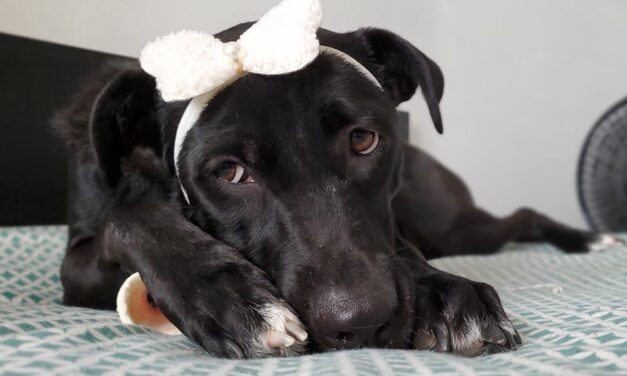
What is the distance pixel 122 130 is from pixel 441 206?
175cm

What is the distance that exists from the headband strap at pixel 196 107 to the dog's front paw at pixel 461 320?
529 millimetres

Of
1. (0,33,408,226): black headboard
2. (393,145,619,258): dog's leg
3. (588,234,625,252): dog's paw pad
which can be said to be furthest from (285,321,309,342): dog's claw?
(588,234,625,252): dog's paw pad

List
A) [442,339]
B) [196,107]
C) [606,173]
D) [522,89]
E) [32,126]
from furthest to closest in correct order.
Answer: [522,89] < [606,173] < [32,126] < [196,107] < [442,339]

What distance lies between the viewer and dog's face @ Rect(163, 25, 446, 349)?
899mm

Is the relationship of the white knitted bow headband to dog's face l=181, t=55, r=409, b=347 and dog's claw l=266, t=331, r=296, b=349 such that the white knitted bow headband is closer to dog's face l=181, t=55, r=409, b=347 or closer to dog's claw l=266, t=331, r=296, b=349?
dog's face l=181, t=55, r=409, b=347

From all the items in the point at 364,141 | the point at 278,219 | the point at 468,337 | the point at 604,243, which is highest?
the point at 364,141

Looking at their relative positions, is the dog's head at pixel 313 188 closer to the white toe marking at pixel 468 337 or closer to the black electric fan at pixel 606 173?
the white toe marking at pixel 468 337

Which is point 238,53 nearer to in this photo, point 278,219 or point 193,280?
point 278,219

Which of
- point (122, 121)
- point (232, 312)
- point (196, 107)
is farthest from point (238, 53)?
point (232, 312)

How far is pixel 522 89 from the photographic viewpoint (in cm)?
423

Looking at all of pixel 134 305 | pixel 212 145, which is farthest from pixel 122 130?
pixel 134 305

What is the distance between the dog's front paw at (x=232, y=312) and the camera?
0.89 m

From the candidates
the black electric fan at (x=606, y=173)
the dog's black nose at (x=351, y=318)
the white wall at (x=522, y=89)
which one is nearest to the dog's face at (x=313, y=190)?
the dog's black nose at (x=351, y=318)

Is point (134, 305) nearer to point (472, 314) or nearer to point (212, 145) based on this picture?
point (212, 145)
